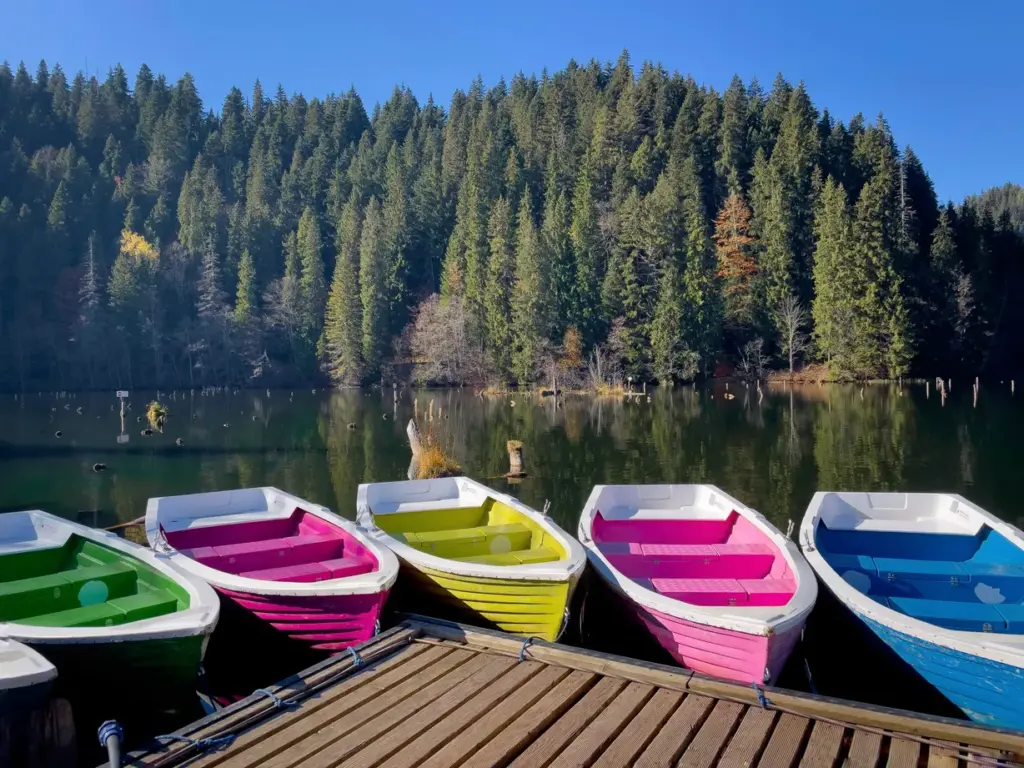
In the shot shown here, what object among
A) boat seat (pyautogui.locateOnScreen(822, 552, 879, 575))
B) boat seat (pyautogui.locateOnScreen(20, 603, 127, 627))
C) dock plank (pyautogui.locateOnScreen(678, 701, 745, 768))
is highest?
boat seat (pyautogui.locateOnScreen(20, 603, 127, 627))

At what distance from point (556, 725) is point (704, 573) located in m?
4.52

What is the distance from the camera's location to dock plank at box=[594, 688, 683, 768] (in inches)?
208

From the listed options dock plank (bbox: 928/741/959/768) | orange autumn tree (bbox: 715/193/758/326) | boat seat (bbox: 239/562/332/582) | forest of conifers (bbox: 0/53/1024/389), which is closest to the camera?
dock plank (bbox: 928/741/959/768)

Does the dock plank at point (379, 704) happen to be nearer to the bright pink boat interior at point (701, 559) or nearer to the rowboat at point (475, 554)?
the rowboat at point (475, 554)

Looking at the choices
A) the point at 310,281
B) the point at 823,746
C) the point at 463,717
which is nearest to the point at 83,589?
the point at 463,717

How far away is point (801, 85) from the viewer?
7756 cm

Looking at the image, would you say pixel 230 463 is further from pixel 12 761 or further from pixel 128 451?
pixel 12 761

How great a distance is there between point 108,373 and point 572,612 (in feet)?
265

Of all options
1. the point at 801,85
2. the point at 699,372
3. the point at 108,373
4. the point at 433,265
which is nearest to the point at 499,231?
the point at 433,265

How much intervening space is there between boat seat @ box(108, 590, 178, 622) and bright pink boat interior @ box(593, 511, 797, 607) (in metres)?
4.92

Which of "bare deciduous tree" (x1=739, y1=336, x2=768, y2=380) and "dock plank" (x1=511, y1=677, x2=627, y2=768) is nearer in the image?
"dock plank" (x1=511, y1=677, x2=627, y2=768)

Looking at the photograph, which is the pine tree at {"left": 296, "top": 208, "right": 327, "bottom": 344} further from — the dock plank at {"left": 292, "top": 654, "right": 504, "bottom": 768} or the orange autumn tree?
the dock plank at {"left": 292, "top": 654, "right": 504, "bottom": 768}

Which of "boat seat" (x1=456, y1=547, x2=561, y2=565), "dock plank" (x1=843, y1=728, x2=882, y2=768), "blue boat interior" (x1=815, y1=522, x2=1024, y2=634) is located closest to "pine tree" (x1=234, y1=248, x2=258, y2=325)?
"boat seat" (x1=456, y1=547, x2=561, y2=565)

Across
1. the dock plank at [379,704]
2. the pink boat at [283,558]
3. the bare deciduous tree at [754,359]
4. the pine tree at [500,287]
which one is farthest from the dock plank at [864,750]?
the pine tree at [500,287]
